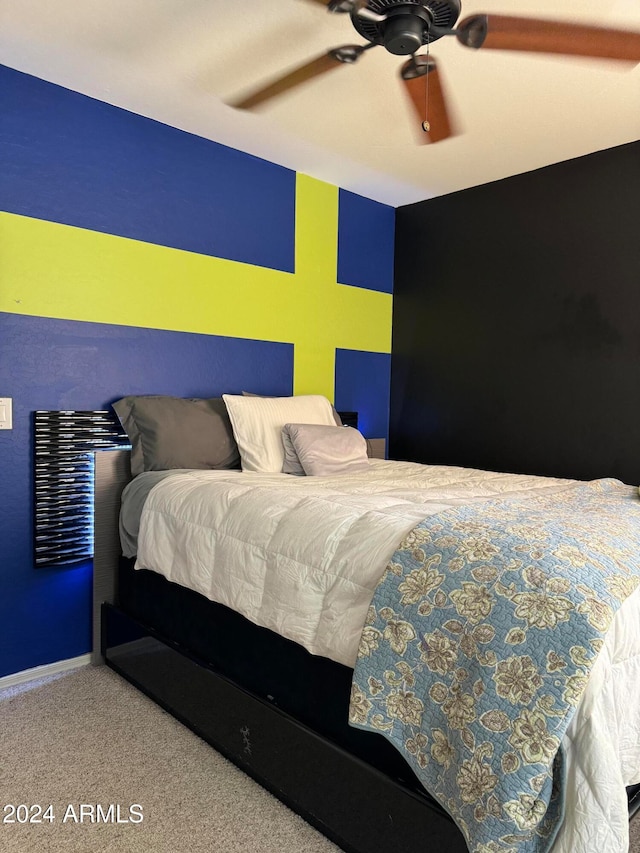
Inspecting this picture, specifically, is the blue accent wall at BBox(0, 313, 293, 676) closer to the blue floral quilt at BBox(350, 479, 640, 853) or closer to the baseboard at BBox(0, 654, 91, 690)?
the baseboard at BBox(0, 654, 91, 690)

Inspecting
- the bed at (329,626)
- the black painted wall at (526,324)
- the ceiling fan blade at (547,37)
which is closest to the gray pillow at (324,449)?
the bed at (329,626)

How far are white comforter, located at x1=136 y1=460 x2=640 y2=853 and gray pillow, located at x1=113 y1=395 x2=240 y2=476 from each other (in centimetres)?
23

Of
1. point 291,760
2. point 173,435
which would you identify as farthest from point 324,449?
point 291,760

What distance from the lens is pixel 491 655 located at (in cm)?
114

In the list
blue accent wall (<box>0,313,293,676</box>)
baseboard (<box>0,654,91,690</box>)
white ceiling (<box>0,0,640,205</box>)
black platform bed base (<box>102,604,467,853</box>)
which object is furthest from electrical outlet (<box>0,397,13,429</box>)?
white ceiling (<box>0,0,640,205</box>)

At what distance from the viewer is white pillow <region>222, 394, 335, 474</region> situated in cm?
273

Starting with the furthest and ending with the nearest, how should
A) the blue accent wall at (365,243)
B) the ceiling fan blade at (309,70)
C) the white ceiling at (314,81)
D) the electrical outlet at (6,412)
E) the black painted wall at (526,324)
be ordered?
the blue accent wall at (365,243)
the black painted wall at (526,324)
the electrical outlet at (6,412)
the white ceiling at (314,81)
the ceiling fan blade at (309,70)

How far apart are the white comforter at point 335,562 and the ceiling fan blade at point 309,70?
1351 mm

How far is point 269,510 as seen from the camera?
6.08 ft

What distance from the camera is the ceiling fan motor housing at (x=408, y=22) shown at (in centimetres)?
158

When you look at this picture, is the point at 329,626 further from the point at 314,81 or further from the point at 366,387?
the point at 366,387

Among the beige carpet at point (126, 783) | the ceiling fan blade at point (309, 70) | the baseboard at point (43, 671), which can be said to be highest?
the ceiling fan blade at point (309, 70)

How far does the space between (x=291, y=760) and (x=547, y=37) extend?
83.1 inches

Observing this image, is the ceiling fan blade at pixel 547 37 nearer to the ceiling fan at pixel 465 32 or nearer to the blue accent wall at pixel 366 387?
the ceiling fan at pixel 465 32
